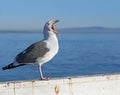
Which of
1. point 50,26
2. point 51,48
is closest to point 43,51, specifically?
point 51,48

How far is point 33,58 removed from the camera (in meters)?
7.94

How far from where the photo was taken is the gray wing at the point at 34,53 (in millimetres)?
7879

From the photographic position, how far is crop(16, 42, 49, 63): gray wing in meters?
7.88

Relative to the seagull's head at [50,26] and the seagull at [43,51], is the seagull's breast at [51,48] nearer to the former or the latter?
the seagull at [43,51]

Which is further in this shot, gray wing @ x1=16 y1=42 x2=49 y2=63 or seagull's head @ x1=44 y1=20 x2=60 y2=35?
seagull's head @ x1=44 y1=20 x2=60 y2=35

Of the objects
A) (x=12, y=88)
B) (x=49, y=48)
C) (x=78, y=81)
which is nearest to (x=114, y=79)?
(x=78, y=81)

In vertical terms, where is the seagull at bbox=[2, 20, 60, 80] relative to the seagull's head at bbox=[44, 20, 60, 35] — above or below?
below

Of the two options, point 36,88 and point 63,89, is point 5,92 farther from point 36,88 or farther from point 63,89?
point 63,89

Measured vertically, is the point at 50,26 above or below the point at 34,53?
above

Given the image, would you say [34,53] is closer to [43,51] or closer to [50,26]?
[43,51]

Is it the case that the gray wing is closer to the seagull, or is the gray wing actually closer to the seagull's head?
the seagull

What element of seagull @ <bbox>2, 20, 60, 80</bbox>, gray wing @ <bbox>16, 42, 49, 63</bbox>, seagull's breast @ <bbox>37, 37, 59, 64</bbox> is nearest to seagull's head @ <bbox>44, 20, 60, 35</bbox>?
seagull @ <bbox>2, 20, 60, 80</bbox>

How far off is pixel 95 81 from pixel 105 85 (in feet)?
0.91

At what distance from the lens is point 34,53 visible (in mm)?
7910
